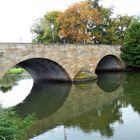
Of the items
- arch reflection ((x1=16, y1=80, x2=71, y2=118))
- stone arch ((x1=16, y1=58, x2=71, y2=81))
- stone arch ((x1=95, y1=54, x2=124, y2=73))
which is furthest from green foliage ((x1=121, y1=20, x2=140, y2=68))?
arch reflection ((x1=16, y1=80, x2=71, y2=118))

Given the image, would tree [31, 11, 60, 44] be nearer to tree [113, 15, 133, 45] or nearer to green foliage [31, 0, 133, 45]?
green foliage [31, 0, 133, 45]

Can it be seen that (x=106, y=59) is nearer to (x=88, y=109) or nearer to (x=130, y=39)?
(x=130, y=39)

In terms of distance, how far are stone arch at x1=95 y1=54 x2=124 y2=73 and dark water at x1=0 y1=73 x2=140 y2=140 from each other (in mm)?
9884

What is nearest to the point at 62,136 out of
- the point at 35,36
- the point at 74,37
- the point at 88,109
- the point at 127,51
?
the point at 88,109

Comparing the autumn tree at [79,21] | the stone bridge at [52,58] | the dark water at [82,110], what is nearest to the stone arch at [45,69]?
the stone bridge at [52,58]

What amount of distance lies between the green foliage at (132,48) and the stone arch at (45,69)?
10.9m

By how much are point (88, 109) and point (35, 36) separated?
144ft

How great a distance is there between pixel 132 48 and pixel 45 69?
1203 centimetres

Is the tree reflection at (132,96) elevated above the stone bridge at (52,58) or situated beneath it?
situated beneath

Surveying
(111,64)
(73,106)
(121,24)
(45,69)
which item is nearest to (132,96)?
(73,106)

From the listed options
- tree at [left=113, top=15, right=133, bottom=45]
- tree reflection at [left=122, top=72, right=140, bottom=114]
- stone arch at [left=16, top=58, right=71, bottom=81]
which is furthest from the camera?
tree at [left=113, top=15, right=133, bottom=45]

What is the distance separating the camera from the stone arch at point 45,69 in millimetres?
29688

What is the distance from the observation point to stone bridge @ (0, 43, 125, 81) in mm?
24663

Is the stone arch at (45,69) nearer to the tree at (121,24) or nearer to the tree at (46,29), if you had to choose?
the tree at (46,29)
